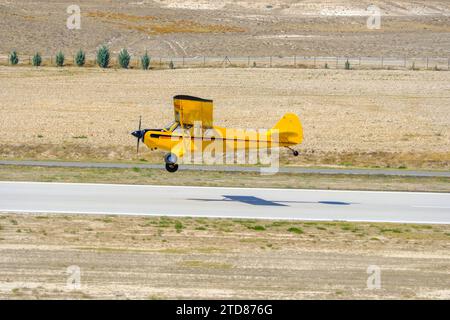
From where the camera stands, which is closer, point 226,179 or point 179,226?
point 179,226

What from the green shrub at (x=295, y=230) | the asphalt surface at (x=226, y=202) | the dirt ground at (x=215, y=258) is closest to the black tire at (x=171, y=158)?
the asphalt surface at (x=226, y=202)

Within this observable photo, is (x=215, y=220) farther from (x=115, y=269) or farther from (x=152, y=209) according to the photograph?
(x=115, y=269)

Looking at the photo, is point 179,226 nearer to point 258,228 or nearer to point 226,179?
point 258,228

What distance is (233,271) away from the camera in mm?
22984

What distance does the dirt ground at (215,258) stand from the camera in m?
21.1

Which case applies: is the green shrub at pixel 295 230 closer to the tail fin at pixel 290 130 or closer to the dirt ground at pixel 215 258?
the dirt ground at pixel 215 258

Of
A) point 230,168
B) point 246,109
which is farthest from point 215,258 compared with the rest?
point 246,109

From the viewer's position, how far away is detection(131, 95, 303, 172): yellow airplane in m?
32.0

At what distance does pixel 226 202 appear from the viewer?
32.4 metres

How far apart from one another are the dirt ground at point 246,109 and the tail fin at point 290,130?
1201 cm

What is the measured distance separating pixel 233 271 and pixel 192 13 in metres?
117

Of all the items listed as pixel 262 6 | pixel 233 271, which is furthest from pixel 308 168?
pixel 262 6

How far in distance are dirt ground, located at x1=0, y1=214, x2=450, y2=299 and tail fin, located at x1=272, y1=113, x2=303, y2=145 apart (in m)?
4.76

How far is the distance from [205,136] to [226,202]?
2557 mm
